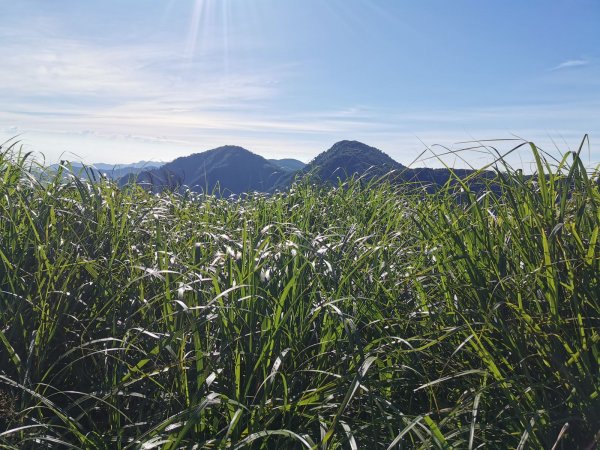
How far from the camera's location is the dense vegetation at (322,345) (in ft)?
5.54

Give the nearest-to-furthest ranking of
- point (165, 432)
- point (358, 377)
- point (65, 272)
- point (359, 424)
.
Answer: point (358, 377) → point (165, 432) → point (359, 424) → point (65, 272)

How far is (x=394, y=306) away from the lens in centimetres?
226

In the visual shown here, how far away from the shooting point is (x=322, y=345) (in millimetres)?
2080

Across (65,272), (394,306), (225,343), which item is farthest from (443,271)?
(65,272)

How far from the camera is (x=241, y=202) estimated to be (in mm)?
6055

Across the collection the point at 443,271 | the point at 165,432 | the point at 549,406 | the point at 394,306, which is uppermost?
the point at 443,271

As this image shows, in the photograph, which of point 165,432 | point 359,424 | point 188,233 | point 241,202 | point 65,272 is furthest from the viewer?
point 241,202

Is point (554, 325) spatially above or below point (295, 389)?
above

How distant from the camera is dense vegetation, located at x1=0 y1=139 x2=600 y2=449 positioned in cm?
169

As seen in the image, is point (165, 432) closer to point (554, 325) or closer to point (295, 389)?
point (295, 389)

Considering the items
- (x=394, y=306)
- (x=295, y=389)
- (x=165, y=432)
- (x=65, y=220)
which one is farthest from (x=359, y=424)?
(x=65, y=220)

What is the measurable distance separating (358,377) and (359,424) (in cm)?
36

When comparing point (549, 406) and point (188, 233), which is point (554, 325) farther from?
point (188, 233)

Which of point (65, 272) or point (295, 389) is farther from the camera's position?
point (65, 272)
